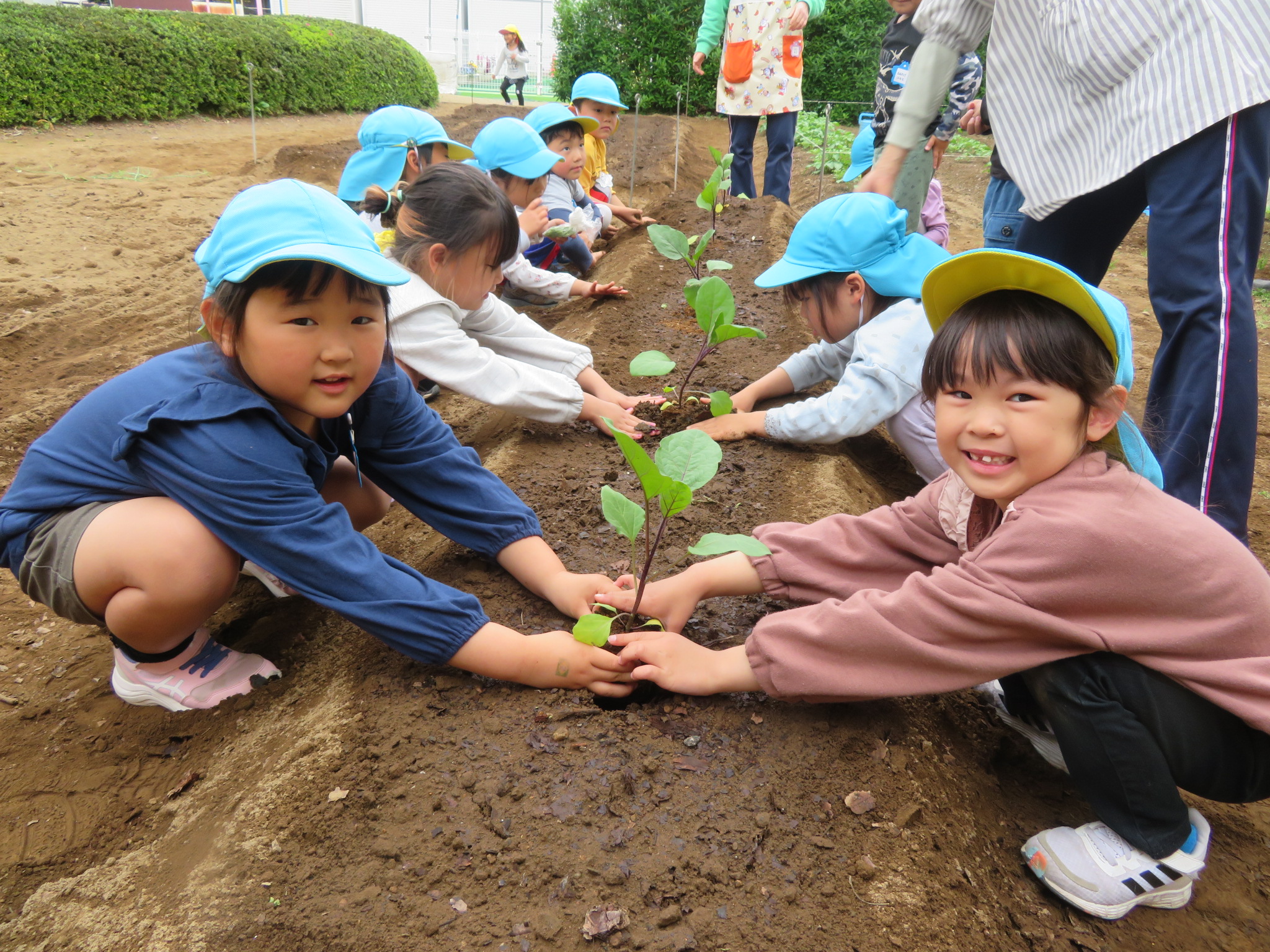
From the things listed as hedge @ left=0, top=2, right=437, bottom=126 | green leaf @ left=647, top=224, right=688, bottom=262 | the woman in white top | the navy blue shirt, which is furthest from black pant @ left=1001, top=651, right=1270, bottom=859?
the woman in white top

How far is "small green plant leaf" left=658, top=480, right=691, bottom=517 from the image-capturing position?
163 cm

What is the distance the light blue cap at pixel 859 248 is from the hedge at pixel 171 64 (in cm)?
933

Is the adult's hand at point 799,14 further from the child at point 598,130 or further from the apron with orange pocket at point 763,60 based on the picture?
the child at point 598,130

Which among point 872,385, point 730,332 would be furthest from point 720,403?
point 872,385

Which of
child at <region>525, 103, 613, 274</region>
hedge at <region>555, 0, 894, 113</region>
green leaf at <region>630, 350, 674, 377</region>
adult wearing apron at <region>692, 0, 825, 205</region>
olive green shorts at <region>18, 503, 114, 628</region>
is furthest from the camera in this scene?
hedge at <region>555, 0, 894, 113</region>

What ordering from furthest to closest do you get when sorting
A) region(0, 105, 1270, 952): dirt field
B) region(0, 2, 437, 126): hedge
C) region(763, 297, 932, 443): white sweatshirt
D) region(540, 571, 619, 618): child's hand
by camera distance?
region(0, 2, 437, 126): hedge < region(763, 297, 932, 443): white sweatshirt < region(540, 571, 619, 618): child's hand < region(0, 105, 1270, 952): dirt field

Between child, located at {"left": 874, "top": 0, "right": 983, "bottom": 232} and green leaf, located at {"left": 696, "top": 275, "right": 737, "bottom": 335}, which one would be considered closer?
green leaf, located at {"left": 696, "top": 275, "right": 737, "bottom": 335}

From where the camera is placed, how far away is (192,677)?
1781 mm

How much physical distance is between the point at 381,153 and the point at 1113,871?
390 cm

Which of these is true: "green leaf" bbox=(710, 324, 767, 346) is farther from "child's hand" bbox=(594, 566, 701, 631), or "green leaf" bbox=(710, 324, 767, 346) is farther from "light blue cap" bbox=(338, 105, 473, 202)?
"light blue cap" bbox=(338, 105, 473, 202)

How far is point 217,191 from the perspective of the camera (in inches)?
282

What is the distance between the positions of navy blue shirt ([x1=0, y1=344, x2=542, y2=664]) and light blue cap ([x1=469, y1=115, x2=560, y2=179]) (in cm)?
Result: 257

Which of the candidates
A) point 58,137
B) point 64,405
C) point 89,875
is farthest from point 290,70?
point 89,875

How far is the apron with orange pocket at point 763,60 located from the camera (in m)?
6.01
